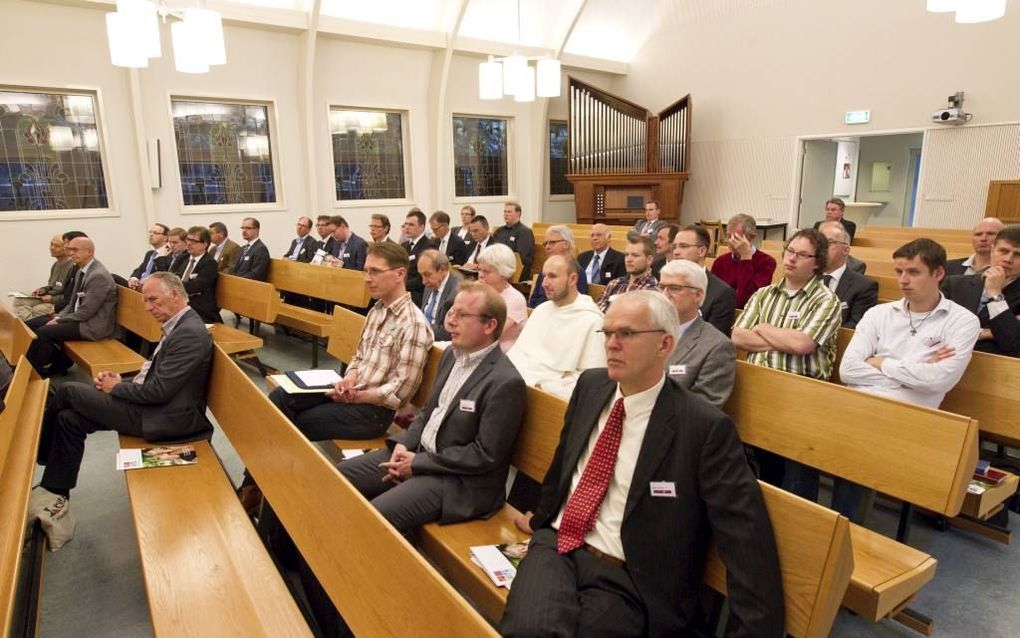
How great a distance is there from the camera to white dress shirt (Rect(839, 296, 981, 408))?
8.41 ft

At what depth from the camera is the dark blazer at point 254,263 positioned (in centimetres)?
675

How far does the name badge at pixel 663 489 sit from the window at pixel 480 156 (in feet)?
31.3

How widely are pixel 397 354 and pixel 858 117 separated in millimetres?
8384

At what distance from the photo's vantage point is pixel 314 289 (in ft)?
19.8

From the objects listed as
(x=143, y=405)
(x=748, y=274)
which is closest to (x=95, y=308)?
(x=143, y=405)

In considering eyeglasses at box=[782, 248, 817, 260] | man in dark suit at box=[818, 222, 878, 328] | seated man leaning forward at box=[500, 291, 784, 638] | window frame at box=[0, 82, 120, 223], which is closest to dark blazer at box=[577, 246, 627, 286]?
man in dark suit at box=[818, 222, 878, 328]

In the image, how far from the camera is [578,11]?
10.2 m

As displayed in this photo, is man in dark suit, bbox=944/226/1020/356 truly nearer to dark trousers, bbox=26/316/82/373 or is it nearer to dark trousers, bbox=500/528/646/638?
dark trousers, bbox=500/528/646/638

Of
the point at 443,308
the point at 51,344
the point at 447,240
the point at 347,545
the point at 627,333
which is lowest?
the point at 51,344

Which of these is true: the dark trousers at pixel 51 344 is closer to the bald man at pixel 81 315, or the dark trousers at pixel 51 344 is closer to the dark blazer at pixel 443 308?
the bald man at pixel 81 315

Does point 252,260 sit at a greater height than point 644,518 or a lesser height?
greater

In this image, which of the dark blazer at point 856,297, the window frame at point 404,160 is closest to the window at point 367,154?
the window frame at point 404,160

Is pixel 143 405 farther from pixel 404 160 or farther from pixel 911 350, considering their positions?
pixel 404 160

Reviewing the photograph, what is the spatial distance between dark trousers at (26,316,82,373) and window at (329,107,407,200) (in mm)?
4887
